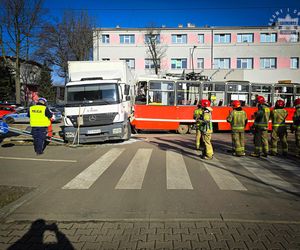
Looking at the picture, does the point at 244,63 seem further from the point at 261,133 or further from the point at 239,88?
the point at 261,133


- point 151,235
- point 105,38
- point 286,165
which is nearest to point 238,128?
point 286,165

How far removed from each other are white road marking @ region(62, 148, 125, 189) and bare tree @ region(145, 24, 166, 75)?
34128 mm

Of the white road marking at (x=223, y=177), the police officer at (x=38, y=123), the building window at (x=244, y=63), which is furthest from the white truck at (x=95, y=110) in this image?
the building window at (x=244, y=63)

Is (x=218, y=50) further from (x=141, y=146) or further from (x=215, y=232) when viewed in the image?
(x=215, y=232)

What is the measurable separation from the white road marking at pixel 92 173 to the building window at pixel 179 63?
3469cm

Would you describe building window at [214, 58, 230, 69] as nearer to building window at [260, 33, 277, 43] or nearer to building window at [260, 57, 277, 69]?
building window at [260, 57, 277, 69]

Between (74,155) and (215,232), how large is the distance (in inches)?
265

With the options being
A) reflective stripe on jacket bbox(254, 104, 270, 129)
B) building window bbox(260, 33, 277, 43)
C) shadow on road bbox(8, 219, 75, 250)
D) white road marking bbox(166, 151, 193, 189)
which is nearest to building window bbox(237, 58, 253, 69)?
building window bbox(260, 33, 277, 43)

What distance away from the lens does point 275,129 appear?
31.9 ft

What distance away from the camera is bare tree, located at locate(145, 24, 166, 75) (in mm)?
42094

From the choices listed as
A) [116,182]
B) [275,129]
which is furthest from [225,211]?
[275,129]

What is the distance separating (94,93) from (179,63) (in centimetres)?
3273

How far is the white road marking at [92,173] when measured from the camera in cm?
613

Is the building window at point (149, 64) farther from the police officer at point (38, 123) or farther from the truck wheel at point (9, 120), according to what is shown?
the police officer at point (38, 123)
